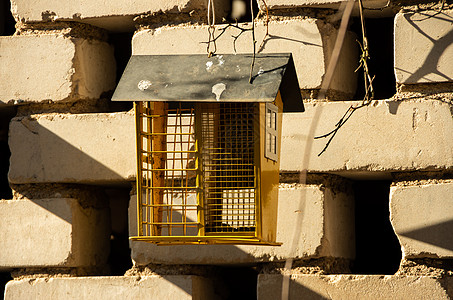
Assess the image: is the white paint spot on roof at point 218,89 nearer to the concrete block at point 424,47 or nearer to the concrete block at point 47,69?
the concrete block at point 424,47

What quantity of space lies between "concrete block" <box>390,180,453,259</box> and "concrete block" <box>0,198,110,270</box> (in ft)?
4.04

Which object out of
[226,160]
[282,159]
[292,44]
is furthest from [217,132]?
[292,44]

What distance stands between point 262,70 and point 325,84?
2.22 ft

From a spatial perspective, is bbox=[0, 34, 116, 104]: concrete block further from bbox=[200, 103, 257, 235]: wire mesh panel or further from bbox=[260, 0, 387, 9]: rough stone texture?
bbox=[200, 103, 257, 235]: wire mesh panel

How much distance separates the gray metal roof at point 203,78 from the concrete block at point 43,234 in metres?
0.98

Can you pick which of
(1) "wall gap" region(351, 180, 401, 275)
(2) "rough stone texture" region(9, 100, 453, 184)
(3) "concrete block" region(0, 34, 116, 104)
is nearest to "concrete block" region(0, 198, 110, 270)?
(2) "rough stone texture" region(9, 100, 453, 184)

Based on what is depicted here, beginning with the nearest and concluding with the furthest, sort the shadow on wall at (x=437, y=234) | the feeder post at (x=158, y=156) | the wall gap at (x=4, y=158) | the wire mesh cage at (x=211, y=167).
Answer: the wire mesh cage at (x=211, y=167) → the feeder post at (x=158, y=156) → the shadow on wall at (x=437, y=234) → the wall gap at (x=4, y=158)

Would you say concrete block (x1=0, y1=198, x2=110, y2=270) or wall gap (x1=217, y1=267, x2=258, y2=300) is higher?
concrete block (x1=0, y1=198, x2=110, y2=270)

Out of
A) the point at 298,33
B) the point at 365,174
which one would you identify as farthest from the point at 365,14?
the point at 365,174

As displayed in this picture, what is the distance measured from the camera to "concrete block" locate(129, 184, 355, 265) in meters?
3.18

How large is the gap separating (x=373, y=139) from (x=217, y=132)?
0.69 m

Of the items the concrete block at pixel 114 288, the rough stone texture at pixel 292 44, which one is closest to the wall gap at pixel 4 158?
the concrete block at pixel 114 288

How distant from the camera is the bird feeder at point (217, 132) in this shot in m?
2.57

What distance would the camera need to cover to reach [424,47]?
10.2 ft
